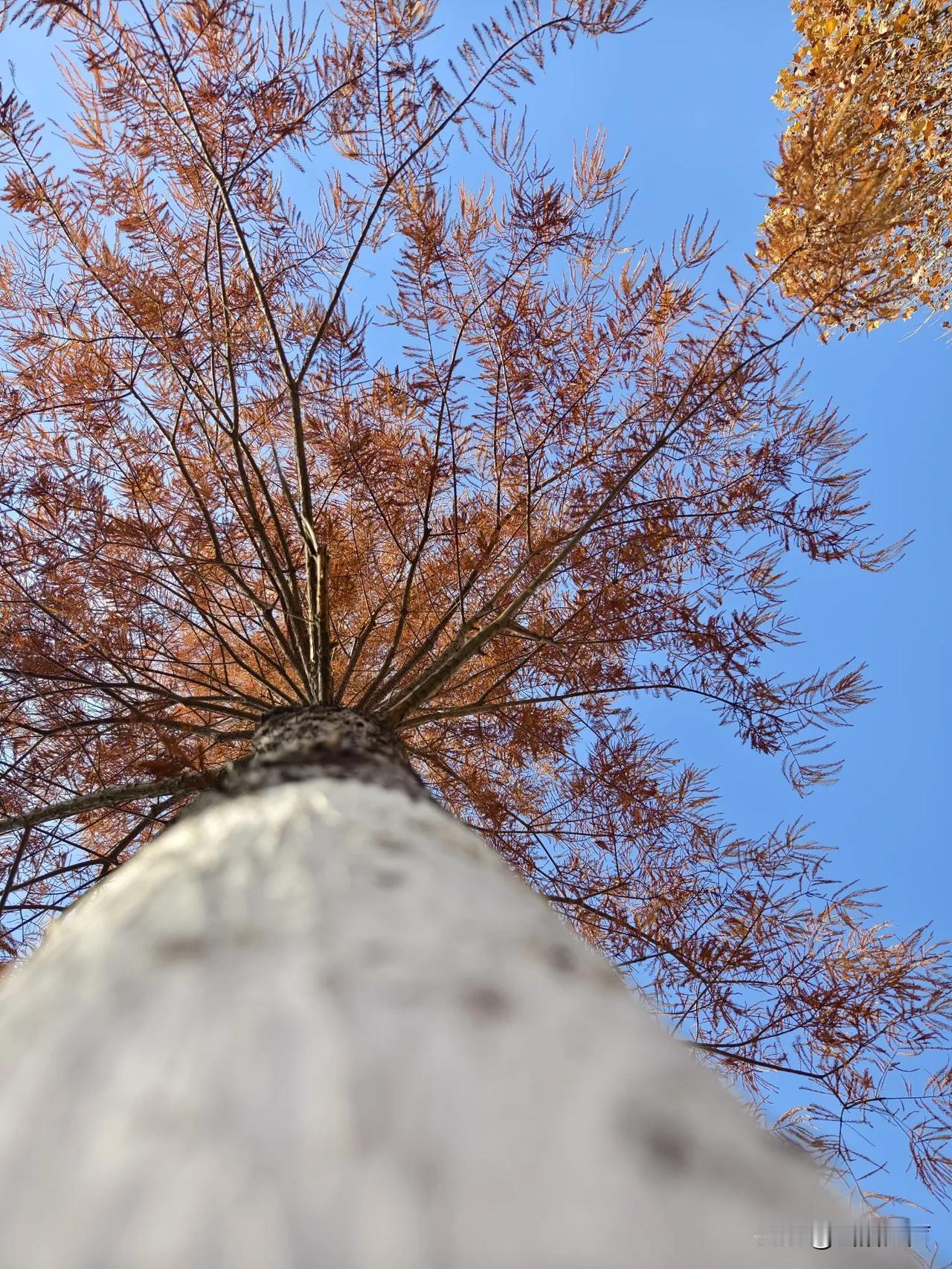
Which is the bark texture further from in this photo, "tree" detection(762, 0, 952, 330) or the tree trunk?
"tree" detection(762, 0, 952, 330)

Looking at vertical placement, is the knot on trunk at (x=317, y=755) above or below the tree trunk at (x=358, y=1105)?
above

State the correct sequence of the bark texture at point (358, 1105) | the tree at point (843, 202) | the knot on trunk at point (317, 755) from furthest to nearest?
the tree at point (843, 202)
the knot on trunk at point (317, 755)
the bark texture at point (358, 1105)

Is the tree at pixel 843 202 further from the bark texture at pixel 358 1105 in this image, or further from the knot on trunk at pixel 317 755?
the bark texture at pixel 358 1105

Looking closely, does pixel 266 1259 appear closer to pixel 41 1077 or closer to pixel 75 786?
pixel 41 1077

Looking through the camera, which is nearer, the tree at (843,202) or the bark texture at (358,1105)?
the bark texture at (358,1105)

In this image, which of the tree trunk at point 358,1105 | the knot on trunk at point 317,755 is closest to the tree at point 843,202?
the knot on trunk at point 317,755

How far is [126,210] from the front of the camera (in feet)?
8.89

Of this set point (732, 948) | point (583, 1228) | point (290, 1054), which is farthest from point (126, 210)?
point (732, 948)

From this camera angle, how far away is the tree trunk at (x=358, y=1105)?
435 millimetres

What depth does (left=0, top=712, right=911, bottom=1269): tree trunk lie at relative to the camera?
0.44m

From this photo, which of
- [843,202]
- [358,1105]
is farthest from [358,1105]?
[843,202]

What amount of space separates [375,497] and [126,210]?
1428mm

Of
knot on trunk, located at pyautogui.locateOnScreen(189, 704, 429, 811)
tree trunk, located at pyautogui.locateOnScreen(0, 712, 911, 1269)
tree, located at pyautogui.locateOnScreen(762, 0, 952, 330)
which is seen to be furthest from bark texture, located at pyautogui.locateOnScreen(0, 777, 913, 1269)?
tree, located at pyautogui.locateOnScreen(762, 0, 952, 330)

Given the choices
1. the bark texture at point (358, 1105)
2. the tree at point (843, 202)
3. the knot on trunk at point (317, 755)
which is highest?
the tree at point (843, 202)
